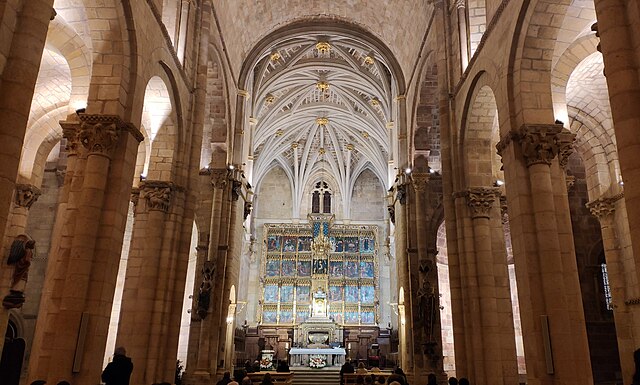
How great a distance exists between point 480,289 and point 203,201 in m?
12.6

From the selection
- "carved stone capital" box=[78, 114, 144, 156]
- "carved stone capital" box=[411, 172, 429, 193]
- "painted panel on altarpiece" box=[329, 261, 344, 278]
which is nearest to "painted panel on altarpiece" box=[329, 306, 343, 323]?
"painted panel on altarpiece" box=[329, 261, 344, 278]

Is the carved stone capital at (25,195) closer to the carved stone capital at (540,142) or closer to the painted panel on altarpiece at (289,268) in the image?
the carved stone capital at (540,142)

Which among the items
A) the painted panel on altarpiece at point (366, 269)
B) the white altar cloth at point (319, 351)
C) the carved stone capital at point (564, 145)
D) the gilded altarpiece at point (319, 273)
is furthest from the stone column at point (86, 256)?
the painted panel on altarpiece at point (366, 269)

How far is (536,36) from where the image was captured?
10203 mm

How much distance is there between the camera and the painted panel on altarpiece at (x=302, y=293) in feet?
121

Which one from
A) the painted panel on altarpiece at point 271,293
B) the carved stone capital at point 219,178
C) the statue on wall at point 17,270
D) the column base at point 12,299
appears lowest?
the column base at point 12,299

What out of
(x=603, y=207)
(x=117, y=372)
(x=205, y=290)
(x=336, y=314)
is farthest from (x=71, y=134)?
(x=336, y=314)

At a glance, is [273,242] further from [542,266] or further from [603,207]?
[542,266]

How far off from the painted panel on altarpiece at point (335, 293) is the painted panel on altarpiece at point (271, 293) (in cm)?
402

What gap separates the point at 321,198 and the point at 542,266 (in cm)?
3179

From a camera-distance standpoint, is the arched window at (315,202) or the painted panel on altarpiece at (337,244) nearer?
the painted panel on altarpiece at (337,244)

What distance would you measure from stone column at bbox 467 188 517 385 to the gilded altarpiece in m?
24.1

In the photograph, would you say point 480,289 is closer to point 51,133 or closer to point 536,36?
point 536,36

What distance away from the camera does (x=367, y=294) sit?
3712cm
